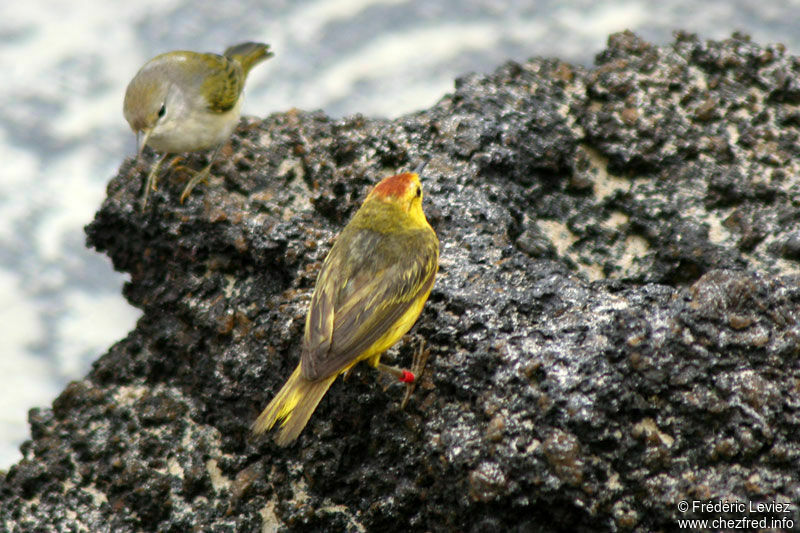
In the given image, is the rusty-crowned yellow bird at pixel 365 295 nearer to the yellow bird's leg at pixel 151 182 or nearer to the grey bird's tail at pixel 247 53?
the yellow bird's leg at pixel 151 182

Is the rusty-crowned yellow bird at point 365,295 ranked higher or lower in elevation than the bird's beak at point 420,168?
lower

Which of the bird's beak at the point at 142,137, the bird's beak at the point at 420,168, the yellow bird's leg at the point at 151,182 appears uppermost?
the bird's beak at the point at 142,137

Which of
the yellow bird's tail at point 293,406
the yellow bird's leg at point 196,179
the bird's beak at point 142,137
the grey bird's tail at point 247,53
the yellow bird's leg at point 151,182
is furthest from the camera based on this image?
the grey bird's tail at point 247,53

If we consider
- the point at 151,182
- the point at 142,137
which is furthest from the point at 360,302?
the point at 142,137

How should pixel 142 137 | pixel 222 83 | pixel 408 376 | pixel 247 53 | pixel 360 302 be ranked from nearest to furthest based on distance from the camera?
pixel 408 376
pixel 360 302
pixel 142 137
pixel 222 83
pixel 247 53

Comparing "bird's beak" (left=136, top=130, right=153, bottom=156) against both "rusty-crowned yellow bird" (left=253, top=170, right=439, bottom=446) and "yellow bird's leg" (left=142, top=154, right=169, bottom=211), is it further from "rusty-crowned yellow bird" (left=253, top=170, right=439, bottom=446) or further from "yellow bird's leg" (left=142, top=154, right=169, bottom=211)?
"rusty-crowned yellow bird" (left=253, top=170, right=439, bottom=446)

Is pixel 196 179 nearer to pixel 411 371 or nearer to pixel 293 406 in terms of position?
pixel 293 406

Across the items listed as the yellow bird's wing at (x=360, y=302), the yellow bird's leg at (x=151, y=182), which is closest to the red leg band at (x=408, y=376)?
the yellow bird's wing at (x=360, y=302)

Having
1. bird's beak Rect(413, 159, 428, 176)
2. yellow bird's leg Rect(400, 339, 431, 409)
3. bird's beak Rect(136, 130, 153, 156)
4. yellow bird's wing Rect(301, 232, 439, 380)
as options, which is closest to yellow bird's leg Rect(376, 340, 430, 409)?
yellow bird's leg Rect(400, 339, 431, 409)
